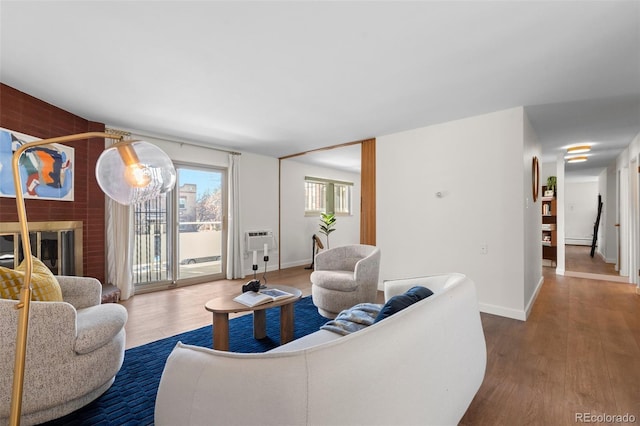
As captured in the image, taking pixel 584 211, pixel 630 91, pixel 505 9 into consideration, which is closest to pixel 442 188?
pixel 630 91

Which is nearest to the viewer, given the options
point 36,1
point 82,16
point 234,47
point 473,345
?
point 473,345

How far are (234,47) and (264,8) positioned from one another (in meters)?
0.48

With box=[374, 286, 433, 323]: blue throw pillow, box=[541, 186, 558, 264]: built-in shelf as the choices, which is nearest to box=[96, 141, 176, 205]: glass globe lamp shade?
box=[374, 286, 433, 323]: blue throw pillow

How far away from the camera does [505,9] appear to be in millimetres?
1689

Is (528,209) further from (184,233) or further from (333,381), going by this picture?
(184,233)

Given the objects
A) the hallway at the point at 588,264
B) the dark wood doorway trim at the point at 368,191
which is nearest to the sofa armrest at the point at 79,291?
the dark wood doorway trim at the point at 368,191

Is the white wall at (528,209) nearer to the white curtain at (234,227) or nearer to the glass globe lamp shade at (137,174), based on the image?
the glass globe lamp shade at (137,174)

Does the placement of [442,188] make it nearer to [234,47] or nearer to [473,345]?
[473,345]

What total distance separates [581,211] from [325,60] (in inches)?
451

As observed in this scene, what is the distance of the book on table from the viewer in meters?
2.35

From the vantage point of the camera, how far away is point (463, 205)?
362 cm

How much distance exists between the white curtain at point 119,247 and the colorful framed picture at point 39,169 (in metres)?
0.52

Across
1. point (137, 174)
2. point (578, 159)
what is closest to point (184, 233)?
point (137, 174)

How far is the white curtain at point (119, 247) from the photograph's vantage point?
3904mm
